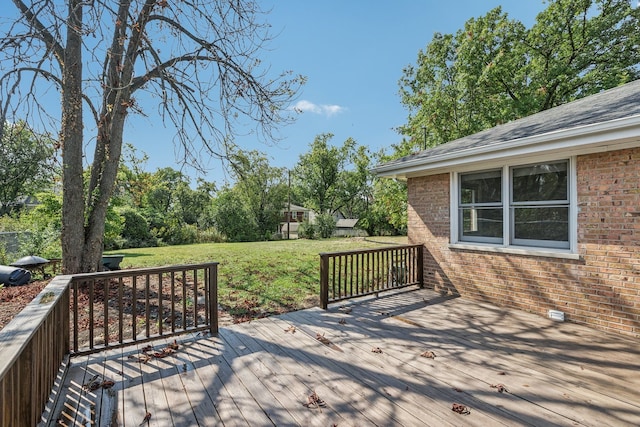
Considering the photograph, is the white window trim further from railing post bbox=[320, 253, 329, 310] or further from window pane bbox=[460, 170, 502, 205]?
railing post bbox=[320, 253, 329, 310]

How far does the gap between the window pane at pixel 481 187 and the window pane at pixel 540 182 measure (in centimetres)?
25

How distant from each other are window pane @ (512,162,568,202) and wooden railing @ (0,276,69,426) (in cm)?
572

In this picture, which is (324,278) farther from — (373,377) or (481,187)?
(481,187)

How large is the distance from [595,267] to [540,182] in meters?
1.32

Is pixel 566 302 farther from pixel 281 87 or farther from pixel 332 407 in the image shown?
pixel 281 87

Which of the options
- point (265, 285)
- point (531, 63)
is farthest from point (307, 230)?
point (265, 285)

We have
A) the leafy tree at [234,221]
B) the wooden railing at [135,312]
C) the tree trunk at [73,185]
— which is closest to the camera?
the wooden railing at [135,312]

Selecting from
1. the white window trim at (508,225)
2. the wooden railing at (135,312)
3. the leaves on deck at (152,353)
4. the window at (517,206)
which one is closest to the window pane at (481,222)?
the window at (517,206)

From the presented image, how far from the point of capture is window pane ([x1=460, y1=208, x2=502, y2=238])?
5.00 metres

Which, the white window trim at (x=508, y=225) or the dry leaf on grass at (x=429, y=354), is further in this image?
the white window trim at (x=508, y=225)

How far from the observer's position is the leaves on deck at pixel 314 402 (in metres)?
2.40

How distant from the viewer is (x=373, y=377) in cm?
284

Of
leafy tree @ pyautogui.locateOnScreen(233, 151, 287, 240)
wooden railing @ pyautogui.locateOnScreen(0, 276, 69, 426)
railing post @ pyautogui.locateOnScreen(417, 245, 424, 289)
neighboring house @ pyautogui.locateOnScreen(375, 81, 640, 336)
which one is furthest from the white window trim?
leafy tree @ pyautogui.locateOnScreen(233, 151, 287, 240)

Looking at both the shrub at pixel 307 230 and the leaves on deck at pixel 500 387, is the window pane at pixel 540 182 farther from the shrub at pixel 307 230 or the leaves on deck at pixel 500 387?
the shrub at pixel 307 230
